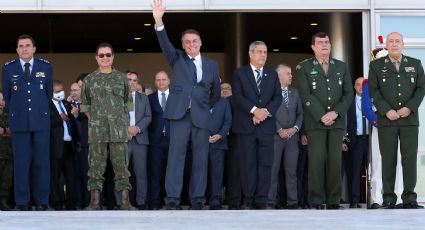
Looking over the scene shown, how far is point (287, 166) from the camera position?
40.1 ft

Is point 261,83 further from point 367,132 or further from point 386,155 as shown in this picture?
point 367,132

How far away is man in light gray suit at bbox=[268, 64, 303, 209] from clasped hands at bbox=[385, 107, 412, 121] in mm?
2480

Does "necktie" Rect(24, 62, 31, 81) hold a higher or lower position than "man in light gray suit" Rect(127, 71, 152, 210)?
higher

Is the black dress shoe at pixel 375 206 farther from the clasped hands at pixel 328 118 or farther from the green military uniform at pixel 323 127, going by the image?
the clasped hands at pixel 328 118

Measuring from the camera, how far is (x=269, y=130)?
1027cm

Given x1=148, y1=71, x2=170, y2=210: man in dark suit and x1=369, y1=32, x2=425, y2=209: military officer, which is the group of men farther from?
x1=148, y1=71, x2=170, y2=210: man in dark suit

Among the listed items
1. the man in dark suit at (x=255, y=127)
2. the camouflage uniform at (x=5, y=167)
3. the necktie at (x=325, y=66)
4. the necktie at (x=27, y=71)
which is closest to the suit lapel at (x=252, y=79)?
the man in dark suit at (x=255, y=127)

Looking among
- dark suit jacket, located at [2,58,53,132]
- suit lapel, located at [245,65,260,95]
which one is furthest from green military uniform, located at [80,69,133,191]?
suit lapel, located at [245,65,260,95]

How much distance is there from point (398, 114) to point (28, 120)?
11.5 feet

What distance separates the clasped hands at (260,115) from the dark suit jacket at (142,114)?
190 cm

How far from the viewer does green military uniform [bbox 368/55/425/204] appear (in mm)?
9547
